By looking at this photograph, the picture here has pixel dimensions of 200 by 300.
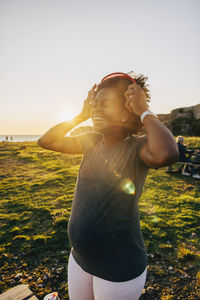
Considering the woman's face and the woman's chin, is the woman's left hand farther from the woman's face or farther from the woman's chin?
the woman's chin

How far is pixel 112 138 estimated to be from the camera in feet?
5.10

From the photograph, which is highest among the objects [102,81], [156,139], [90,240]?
[102,81]

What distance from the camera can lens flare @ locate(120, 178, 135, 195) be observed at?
138 centimetres

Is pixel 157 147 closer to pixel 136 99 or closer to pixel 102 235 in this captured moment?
pixel 136 99

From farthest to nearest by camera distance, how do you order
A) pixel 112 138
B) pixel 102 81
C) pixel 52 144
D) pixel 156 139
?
pixel 52 144 < pixel 102 81 < pixel 112 138 < pixel 156 139

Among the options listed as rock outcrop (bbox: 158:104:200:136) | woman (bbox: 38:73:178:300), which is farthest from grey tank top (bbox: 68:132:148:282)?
rock outcrop (bbox: 158:104:200:136)

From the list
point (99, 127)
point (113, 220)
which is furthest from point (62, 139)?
point (113, 220)

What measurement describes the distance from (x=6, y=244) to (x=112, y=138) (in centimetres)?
450

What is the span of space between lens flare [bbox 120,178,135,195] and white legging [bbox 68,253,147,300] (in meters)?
0.65

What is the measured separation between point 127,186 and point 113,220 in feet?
0.90

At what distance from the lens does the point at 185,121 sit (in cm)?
3161

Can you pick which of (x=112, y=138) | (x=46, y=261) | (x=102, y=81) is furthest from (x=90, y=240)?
(x=46, y=261)

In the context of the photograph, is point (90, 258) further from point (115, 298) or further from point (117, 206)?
point (117, 206)

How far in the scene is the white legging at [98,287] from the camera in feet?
4.29
